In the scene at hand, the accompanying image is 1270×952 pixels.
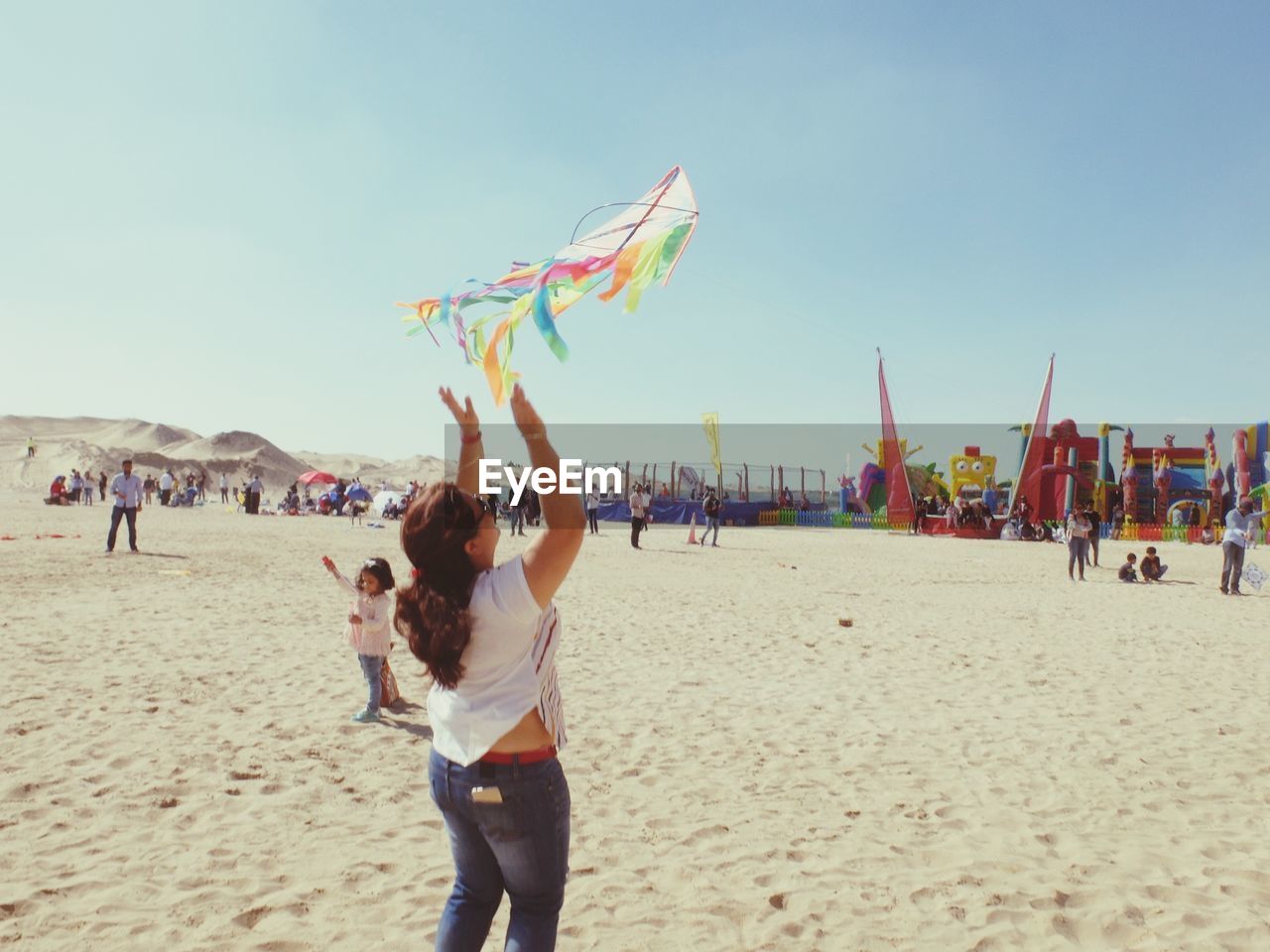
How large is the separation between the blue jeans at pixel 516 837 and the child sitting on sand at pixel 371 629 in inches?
144

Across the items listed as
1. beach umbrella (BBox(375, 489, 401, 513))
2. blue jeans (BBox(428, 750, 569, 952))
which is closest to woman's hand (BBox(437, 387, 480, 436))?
blue jeans (BBox(428, 750, 569, 952))

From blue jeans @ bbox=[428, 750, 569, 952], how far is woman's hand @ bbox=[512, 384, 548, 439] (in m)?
0.80

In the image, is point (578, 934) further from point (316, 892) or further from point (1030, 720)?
point (1030, 720)

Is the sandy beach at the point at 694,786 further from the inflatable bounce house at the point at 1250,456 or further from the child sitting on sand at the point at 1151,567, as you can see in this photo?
the inflatable bounce house at the point at 1250,456

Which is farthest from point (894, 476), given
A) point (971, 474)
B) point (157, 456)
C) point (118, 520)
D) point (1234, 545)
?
point (157, 456)

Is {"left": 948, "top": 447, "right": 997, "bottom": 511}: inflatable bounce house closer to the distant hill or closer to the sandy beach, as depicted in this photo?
the sandy beach

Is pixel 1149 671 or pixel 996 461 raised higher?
pixel 996 461

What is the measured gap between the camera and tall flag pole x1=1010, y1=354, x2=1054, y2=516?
1420 inches

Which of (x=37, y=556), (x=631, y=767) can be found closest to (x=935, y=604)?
(x=631, y=767)

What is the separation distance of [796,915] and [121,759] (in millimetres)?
3655

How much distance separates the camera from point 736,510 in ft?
127

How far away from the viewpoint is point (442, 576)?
2.16m

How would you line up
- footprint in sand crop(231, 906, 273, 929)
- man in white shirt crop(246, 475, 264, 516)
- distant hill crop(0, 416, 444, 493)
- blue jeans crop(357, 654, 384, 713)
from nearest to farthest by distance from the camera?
1. footprint in sand crop(231, 906, 273, 929)
2. blue jeans crop(357, 654, 384, 713)
3. man in white shirt crop(246, 475, 264, 516)
4. distant hill crop(0, 416, 444, 493)

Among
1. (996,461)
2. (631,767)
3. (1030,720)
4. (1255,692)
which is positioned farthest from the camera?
(996,461)
